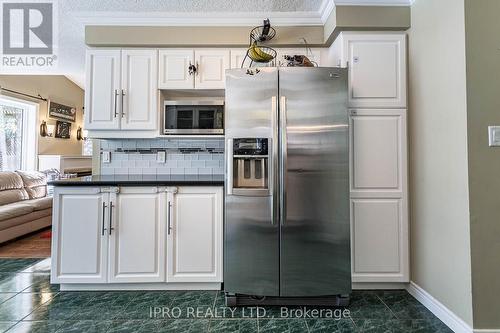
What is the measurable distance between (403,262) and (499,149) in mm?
1098

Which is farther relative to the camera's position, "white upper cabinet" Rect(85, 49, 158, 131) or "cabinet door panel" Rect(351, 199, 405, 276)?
"white upper cabinet" Rect(85, 49, 158, 131)

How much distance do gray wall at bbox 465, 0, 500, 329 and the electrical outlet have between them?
2.58m

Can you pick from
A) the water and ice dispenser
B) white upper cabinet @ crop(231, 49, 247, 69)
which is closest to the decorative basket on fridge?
white upper cabinet @ crop(231, 49, 247, 69)

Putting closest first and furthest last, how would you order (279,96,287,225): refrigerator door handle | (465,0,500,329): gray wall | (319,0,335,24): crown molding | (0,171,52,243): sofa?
(465,0,500,329): gray wall
(279,96,287,225): refrigerator door handle
(319,0,335,24): crown molding
(0,171,52,243): sofa

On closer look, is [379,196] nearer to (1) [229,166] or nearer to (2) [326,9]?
(1) [229,166]

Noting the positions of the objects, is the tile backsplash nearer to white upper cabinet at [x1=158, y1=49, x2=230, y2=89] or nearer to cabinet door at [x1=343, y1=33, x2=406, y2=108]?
white upper cabinet at [x1=158, y1=49, x2=230, y2=89]

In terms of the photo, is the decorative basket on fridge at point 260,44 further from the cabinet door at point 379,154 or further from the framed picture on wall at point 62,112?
the framed picture on wall at point 62,112

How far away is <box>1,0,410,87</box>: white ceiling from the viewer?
8.19ft

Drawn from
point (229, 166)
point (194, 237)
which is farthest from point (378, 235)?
point (194, 237)

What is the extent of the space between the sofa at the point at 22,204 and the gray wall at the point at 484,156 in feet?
15.7

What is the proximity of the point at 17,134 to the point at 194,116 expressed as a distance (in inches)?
182

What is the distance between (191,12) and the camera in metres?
2.62

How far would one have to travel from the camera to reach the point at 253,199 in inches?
82.1

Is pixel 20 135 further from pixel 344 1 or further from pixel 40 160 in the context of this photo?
pixel 344 1
